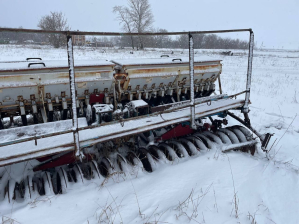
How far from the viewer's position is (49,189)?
287 centimetres

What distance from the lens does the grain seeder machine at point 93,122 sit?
2.80 meters

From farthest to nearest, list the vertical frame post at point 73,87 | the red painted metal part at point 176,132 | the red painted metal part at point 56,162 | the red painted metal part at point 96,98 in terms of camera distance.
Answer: the red painted metal part at point 96,98, the red painted metal part at point 176,132, the red painted metal part at point 56,162, the vertical frame post at point 73,87

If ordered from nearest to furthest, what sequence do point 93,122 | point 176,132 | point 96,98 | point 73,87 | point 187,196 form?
point 73,87, point 187,196, point 93,122, point 176,132, point 96,98

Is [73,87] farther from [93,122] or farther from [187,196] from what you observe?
[187,196]

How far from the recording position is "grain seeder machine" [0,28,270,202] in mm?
2803

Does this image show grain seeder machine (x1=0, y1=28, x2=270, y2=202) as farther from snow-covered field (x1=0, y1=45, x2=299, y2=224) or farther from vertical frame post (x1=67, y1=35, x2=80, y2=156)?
snow-covered field (x1=0, y1=45, x2=299, y2=224)

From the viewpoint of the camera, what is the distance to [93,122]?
4004mm

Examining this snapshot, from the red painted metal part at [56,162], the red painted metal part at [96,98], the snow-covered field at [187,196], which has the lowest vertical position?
the snow-covered field at [187,196]

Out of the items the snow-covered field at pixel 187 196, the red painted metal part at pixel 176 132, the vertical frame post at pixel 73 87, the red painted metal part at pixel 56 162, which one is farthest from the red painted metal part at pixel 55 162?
the red painted metal part at pixel 176 132

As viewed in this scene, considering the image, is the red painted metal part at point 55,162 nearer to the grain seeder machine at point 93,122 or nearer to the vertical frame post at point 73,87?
the grain seeder machine at point 93,122

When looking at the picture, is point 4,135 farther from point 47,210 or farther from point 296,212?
point 296,212

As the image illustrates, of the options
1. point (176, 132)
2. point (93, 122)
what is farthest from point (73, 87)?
point (176, 132)

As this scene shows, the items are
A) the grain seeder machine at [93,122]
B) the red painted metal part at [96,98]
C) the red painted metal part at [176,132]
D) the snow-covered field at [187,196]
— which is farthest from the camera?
the red painted metal part at [96,98]

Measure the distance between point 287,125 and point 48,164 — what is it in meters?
5.99
